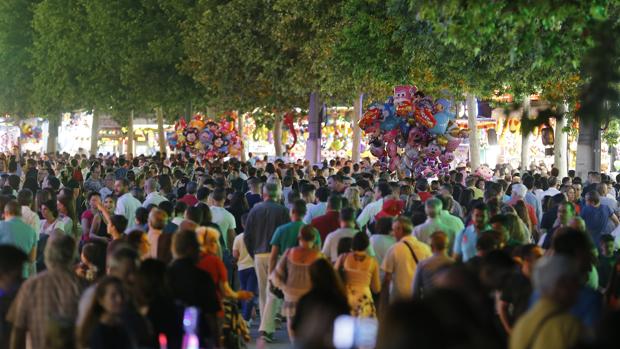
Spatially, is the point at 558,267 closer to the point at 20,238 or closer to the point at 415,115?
the point at 20,238

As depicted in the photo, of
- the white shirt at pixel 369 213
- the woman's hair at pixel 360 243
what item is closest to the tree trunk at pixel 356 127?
the white shirt at pixel 369 213

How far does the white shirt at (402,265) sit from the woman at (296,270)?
2.45ft

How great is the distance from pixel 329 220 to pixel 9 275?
5.87 metres

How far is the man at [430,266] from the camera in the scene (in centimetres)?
1115

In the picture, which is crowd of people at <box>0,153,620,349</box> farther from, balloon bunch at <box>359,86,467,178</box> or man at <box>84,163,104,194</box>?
balloon bunch at <box>359,86,467,178</box>

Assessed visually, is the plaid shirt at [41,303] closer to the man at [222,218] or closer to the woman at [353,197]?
the man at [222,218]

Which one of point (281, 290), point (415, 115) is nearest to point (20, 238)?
point (281, 290)

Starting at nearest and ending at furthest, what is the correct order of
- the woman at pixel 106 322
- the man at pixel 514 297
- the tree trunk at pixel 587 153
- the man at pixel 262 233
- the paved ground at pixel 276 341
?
the woman at pixel 106 322
the man at pixel 514 297
the paved ground at pixel 276 341
the man at pixel 262 233
the tree trunk at pixel 587 153

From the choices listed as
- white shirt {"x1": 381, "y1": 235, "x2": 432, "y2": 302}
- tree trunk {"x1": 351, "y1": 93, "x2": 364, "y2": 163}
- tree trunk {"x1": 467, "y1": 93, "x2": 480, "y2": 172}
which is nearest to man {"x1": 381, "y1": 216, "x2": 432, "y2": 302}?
white shirt {"x1": 381, "y1": 235, "x2": 432, "y2": 302}

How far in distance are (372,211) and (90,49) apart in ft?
125

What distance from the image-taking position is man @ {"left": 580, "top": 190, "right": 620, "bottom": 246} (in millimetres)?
17094

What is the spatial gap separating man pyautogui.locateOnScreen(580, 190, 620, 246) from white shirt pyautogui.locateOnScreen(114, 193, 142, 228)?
539cm

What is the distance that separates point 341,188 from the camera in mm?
19641

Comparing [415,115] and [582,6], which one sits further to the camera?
[415,115]
